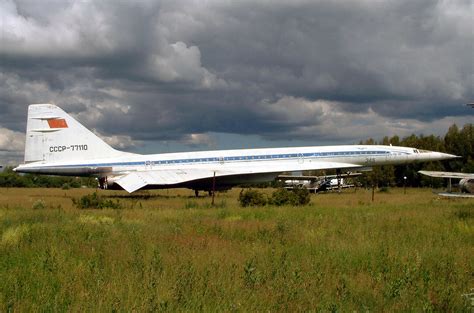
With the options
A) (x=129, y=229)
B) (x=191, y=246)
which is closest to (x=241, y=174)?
(x=129, y=229)

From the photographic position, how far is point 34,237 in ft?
37.2

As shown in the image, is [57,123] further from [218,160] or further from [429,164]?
[429,164]

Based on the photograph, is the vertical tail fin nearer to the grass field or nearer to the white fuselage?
the white fuselage

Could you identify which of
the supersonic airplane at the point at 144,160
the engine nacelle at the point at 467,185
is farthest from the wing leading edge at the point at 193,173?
the engine nacelle at the point at 467,185

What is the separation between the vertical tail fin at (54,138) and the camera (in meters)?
35.8

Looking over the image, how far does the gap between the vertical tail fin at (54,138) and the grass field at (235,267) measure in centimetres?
2270

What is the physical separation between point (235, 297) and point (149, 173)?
29.8 meters

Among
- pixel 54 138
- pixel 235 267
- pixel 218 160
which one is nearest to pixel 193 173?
pixel 218 160

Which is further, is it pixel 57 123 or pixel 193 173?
pixel 57 123

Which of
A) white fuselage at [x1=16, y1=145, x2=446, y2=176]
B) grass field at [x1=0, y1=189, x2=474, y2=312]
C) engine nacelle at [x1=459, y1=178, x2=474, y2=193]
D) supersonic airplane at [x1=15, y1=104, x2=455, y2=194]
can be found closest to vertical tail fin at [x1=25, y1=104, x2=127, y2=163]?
supersonic airplane at [x1=15, y1=104, x2=455, y2=194]

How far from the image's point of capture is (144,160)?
3656 centimetres

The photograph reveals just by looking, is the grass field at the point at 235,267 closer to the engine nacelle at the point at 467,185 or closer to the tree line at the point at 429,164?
the engine nacelle at the point at 467,185

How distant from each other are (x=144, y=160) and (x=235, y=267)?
29.4 metres

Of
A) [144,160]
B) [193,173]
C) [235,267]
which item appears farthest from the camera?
[144,160]
